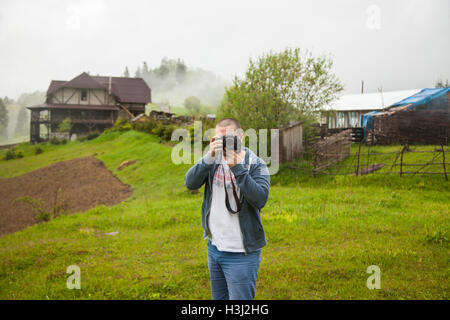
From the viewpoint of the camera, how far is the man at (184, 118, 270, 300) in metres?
2.62

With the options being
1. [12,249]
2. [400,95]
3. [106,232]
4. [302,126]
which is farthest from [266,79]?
[400,95]

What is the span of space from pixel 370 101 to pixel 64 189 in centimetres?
2722

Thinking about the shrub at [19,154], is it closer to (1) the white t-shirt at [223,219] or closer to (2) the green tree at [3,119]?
(1) the white t-shirt at [223,219]

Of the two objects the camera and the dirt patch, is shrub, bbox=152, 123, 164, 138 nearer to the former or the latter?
the dirt patch

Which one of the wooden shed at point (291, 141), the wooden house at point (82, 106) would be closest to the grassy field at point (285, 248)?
the wooden shed at point (291, 141)

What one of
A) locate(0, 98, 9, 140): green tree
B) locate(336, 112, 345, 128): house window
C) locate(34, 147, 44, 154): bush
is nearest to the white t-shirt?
locate(336, 112, 345, 128): house window

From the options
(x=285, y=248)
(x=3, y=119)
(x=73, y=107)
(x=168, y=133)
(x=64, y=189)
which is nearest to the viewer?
(x=285, y=248)

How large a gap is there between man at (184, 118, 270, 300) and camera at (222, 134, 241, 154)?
3cm

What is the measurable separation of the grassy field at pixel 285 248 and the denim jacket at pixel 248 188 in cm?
229

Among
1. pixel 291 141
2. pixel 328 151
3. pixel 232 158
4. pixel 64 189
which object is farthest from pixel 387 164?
pixel 64 189

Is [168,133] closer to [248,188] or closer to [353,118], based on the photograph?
[353,118]

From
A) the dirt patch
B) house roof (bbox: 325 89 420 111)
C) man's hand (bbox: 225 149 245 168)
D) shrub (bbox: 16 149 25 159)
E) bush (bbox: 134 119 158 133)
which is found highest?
house roof (bbox: 325 89 420 111)

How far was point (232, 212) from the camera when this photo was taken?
2.73 m
